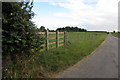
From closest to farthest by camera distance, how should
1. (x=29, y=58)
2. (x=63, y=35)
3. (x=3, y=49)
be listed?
(x=3, y=49) < (x=29, y=58) < (x=63, y=35)

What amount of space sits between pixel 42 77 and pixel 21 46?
133cm

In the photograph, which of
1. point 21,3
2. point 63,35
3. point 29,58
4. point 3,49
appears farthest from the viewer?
point 63,35

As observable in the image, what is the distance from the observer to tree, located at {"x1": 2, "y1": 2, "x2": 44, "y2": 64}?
18.2ft

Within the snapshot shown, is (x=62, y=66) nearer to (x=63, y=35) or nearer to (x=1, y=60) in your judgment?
(x=1, y=60)

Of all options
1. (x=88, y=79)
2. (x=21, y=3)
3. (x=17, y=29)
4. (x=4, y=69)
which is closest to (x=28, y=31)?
→ (x=17, y=29)

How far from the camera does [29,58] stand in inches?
277

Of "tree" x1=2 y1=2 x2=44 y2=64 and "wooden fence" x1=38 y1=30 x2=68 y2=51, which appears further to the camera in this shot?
"wooden fence" x1=38 y1=30 x2=68 y2=51

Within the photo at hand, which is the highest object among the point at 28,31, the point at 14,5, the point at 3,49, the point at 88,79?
the point at 14,5

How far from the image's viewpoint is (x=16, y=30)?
5773mm

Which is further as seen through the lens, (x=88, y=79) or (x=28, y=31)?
(x=28, y=31)

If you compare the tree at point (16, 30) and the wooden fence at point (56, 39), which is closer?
the tree at point (16, 30)

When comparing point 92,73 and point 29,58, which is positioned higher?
point 29,58

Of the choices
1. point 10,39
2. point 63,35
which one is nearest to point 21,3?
point 10,39

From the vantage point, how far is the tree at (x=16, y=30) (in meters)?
5.55
